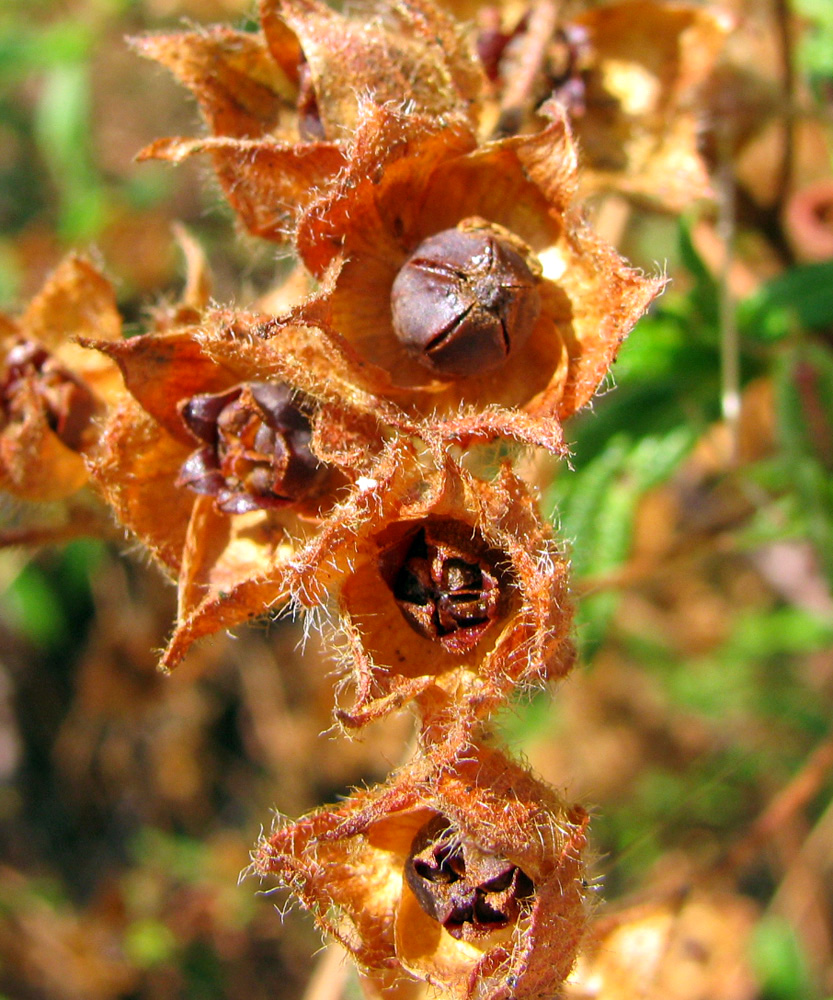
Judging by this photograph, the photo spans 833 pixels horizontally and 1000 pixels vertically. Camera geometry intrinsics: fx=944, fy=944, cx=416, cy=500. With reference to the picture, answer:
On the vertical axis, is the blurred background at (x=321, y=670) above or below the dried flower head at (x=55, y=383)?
below

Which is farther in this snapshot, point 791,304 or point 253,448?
point 791,304

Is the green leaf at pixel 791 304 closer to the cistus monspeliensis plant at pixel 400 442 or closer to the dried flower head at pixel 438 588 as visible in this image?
the cistus monspeliensis plant at pixel 400 442

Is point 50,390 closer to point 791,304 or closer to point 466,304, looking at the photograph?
point 466,304

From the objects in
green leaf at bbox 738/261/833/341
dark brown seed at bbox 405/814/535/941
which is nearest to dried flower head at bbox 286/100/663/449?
dark brown seed at bbox 405/814/535/941

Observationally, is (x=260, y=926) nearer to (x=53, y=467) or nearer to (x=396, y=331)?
(x=53, y=467)

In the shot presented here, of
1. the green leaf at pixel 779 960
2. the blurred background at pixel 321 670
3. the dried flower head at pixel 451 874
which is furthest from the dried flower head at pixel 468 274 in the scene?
the green leaf at pixel 779 960

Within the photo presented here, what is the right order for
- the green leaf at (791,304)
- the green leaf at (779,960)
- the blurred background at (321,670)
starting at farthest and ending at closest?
the green leaf at (779,960) < the blurred background at (321,670) < the green leaf at (791,304)

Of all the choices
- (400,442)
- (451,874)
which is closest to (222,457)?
(400,442)

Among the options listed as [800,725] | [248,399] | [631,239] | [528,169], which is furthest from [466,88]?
[800,725]
